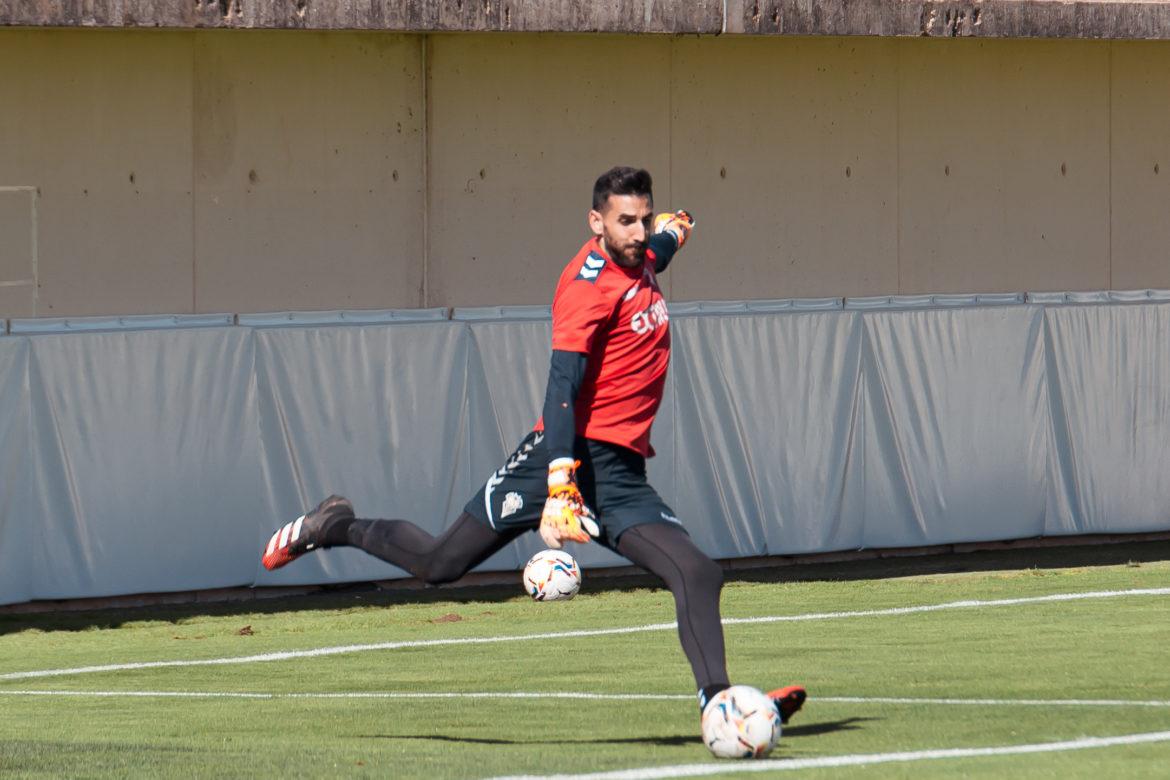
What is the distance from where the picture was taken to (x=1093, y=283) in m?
26.0

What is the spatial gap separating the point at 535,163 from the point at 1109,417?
6.09 m

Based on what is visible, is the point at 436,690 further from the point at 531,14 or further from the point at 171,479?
the point at 531,14

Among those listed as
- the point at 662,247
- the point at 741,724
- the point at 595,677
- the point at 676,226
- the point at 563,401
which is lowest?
the point at 595,677

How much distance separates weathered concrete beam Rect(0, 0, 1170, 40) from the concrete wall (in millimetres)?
755

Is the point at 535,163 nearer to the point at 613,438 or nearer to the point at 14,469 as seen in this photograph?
the point at 14,469

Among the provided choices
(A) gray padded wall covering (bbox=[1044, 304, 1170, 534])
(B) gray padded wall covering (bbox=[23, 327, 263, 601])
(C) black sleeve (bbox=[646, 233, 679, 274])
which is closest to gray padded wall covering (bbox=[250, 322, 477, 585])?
(B) gray padded wall covering (bbox=[23, 327, 263, 601])

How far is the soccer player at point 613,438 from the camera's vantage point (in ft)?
29.5

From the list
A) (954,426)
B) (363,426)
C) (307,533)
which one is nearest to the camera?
(307,533)

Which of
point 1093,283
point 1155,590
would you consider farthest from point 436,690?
point 1093,283

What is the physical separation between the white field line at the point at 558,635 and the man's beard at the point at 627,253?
5960 millimetres

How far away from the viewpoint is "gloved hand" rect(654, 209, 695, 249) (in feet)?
34.7

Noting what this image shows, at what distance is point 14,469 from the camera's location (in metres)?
16.9

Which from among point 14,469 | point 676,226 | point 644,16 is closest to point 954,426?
point 644,16

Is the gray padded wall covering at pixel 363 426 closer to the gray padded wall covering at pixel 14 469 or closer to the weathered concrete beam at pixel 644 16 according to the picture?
the gray padded wall covering at pixel 14 469
